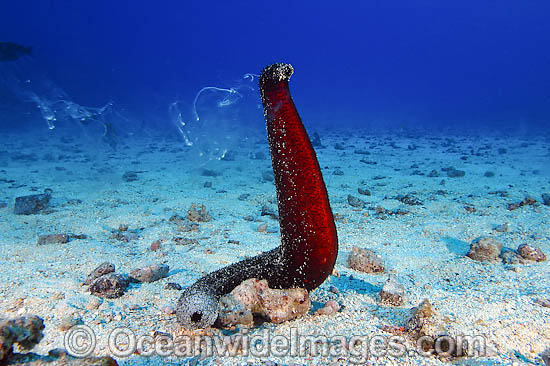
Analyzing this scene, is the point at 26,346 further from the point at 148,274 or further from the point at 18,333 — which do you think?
the point at 148,274

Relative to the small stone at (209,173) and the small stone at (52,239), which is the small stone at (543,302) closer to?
the small stone at (52,239)

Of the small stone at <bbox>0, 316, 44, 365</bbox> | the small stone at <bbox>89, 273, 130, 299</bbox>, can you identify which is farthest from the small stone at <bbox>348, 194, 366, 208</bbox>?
the small stone at <bbox>0, 316, 44, 365</bbox>

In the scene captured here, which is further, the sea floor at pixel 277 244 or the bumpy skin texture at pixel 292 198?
the sea floor at pixel 277 244

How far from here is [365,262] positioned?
174 inches

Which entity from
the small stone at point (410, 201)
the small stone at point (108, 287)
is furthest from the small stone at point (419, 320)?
the small stone at point (410, 201)

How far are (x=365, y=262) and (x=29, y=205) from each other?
7.07 m

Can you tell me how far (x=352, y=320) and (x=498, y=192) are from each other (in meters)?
7.64

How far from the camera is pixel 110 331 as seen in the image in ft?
8.79

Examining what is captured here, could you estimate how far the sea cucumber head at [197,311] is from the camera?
8.85ft

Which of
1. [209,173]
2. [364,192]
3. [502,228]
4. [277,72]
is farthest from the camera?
[209,173]

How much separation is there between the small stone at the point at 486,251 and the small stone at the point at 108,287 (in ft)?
15.7

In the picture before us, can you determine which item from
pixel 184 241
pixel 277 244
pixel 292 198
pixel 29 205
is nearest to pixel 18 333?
pixel 292 198

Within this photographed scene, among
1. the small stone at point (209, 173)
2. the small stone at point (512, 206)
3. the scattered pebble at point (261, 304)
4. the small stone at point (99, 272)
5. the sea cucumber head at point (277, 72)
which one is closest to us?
the sea cucumber head at point (277, 72)

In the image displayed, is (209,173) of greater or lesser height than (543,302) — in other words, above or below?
above
